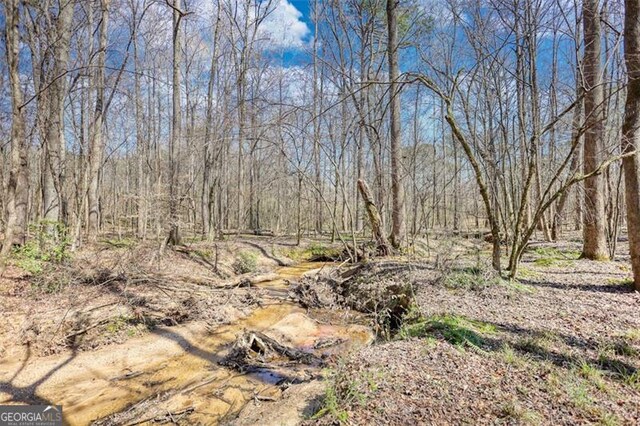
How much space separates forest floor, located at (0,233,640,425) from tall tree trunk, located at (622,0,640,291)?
2.58 ft

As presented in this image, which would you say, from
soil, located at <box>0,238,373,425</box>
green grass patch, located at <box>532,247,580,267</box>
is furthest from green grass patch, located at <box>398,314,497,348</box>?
green grass patch, located at <box>532,247,580,267</box>

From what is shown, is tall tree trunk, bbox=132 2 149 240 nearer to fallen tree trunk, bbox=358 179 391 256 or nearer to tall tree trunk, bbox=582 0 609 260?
fallen tree trunk, bbox=358 179 391 256

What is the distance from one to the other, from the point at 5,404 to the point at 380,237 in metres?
7.87

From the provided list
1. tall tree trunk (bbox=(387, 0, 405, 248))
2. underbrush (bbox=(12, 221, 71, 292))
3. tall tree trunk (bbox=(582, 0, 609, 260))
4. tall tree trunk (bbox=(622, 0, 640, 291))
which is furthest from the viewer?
tall tree trunk (bbox=(387, 0, 405, 248))

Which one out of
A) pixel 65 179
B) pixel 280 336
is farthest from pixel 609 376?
pixel 65 179

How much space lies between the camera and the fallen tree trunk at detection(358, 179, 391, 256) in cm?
940

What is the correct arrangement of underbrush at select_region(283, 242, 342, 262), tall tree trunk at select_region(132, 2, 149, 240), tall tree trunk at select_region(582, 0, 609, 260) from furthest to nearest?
underbrush at select_region(283, 242, 342, 262) < tall tree trunk at select_region(132, 2, 149, 240) < tall tree trunk at select_region(582, 0, 609, 260)

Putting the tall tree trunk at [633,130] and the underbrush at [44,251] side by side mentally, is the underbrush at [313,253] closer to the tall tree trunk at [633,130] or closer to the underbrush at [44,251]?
the underbrush at [44,251]

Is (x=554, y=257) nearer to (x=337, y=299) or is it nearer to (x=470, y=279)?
(x=470, y=279)

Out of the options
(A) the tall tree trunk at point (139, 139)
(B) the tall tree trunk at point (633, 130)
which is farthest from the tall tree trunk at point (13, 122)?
(B) the tall tree trunk at point (633, 130)

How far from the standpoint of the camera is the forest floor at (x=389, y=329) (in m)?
2.47

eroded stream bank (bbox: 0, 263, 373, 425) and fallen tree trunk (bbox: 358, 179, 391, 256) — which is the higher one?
fallen tree trunk (bbox: 358, 179, 391, 256)

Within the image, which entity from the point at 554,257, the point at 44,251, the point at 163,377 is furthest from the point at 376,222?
the point at 44,251

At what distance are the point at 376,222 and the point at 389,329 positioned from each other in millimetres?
4779
